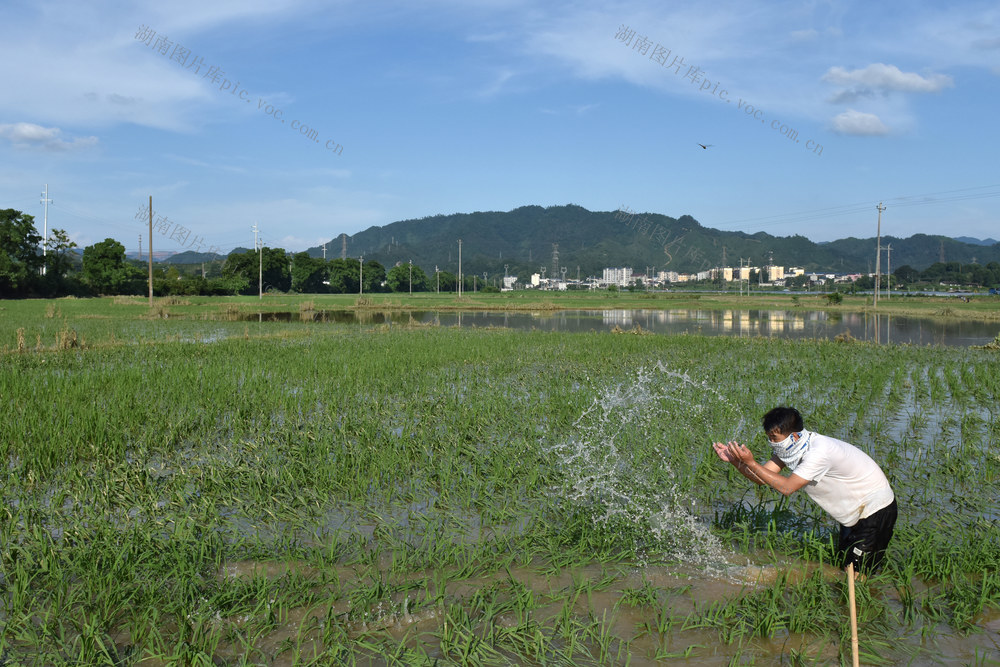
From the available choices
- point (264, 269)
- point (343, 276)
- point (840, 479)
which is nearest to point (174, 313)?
point (840, 479)

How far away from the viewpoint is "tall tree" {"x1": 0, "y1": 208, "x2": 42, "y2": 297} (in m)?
39.8

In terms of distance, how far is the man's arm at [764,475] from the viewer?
349 cm

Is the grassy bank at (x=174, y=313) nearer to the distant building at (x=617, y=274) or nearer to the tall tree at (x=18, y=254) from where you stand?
the tall tree at (x=18, y=254)

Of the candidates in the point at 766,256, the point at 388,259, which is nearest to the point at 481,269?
the point at 388,259

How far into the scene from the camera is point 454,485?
5.17 meters

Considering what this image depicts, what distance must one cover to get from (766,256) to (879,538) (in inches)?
7327

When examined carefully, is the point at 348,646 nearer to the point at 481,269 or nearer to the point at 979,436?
the point at 979,436

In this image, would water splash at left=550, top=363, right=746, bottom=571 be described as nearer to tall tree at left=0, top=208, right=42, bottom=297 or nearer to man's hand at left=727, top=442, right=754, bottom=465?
man's hand at left=727, top=442, right=754, bottom=465

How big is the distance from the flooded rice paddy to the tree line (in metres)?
42.2

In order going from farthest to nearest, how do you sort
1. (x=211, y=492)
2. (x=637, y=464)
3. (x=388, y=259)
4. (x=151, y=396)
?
1. (x=388, y=259)
2. (x=151, y=396)
3. (x=637, y=464)
4. (x=211, y=492)

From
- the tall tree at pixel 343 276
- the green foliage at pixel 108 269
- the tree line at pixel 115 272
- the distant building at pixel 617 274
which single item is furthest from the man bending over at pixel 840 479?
the distant building at pixel 617 274

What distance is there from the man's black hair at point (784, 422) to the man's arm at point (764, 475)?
20cm

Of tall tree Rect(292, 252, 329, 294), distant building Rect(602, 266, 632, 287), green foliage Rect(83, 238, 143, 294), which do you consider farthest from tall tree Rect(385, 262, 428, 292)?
distant building Rect(602, 266, 632, 287)

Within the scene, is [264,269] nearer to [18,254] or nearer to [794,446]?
[18,254]
